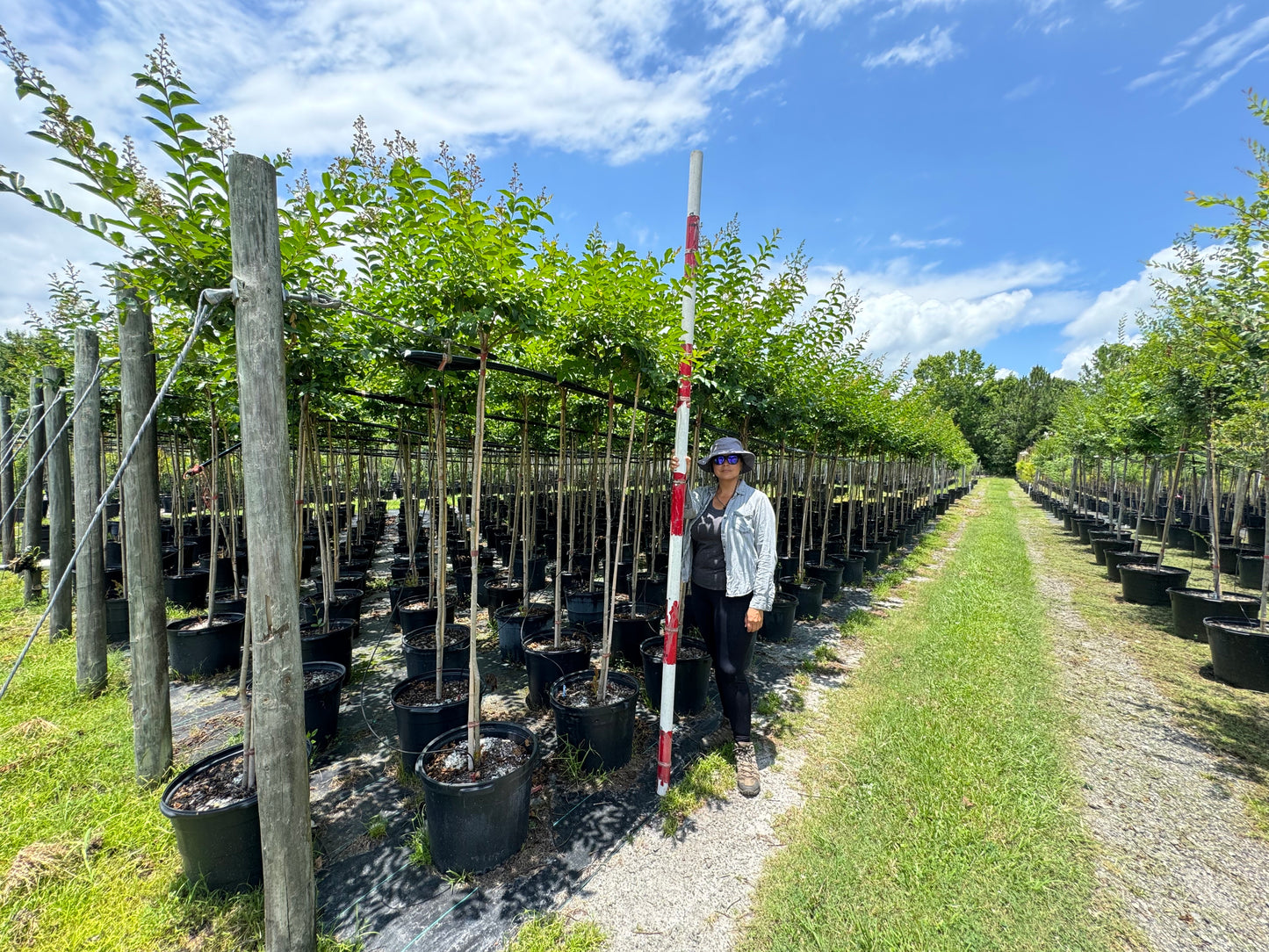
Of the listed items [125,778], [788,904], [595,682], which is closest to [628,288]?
[595,682]

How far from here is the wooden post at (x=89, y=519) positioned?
385cm

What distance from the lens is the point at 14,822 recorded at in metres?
2.79

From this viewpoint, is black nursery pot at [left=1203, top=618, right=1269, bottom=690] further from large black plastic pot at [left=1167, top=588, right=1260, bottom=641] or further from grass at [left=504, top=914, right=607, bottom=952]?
grass at [left=504, top=914, right=607, bottom=952]

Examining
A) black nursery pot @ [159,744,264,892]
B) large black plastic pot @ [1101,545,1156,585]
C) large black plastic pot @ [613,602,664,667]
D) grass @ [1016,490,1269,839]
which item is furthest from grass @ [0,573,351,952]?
large black plastic pot @ [1101,545,1156,585]

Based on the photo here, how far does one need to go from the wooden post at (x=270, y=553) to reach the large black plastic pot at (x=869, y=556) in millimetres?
9463

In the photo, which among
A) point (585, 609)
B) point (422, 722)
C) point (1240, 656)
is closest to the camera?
point (422, 722)

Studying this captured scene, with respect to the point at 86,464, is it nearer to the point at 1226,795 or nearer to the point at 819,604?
the point at 819,604

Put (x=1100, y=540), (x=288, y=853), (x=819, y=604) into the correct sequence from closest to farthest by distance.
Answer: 1. (x=288, y=853)
2. (x=819, y=604)
3. (x=1100, y=540)

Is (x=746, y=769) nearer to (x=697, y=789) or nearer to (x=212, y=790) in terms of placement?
(x=697, y=789)

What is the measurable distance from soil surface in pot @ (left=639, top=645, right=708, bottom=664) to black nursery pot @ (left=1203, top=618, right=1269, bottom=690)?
524cm

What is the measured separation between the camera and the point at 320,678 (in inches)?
150

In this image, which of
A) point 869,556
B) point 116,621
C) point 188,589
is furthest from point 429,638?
point 869,556

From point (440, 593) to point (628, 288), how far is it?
227cm

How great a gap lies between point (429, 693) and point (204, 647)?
112 inches
